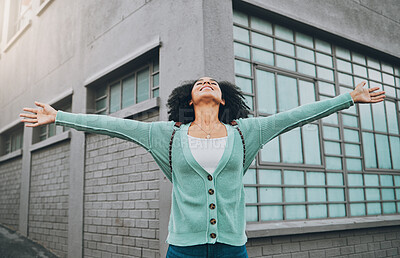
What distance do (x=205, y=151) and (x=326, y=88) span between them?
414 centimetres

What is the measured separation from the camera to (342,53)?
6.53 m

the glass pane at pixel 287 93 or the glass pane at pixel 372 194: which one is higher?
the glass pane at pixel 287 93

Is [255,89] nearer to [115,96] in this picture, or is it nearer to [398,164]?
[115,96]

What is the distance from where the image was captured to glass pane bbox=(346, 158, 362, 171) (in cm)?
610

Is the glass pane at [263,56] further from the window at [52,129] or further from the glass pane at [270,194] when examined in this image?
the window at [52,129]

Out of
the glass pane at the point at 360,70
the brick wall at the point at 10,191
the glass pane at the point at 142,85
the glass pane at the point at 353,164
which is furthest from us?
the brick wall at the point at 10,191

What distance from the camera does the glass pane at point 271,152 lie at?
198 inches

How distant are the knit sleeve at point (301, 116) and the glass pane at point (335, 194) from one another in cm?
331

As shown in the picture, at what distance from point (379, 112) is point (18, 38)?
9.65m

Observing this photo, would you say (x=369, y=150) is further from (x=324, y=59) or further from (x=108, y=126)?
(x=108, y=126)

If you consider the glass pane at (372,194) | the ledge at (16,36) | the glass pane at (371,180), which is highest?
the ledge at (16,36)

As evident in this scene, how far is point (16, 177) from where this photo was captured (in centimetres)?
983


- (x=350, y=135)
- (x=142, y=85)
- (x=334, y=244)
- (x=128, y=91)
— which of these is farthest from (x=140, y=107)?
(x=350, y=135)

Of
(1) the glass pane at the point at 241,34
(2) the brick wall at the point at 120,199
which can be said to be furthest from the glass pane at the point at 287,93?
(2) the brick wall at the point at 120,199
